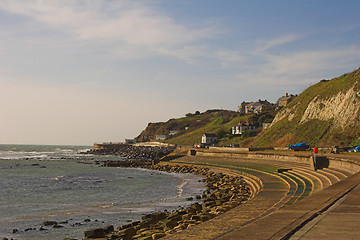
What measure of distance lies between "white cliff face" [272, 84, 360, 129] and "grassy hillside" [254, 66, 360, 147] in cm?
37

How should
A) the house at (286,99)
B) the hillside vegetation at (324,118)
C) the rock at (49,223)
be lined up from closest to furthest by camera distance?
the rock at (49,223) < the hillside vegetation at (324,118) < the house at (286,99)

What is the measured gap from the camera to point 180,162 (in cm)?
7575

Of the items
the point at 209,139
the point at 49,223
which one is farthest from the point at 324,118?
the point at 49,223

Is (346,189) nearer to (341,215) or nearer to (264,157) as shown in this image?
(341,215)

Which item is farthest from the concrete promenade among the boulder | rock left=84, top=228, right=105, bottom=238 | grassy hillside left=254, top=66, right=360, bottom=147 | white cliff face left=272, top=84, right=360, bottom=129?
white cliff face left=272, top=84, right=360, bottom=129

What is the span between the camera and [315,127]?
7619 centimetres

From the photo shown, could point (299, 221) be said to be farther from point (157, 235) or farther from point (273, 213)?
point (157, 235)

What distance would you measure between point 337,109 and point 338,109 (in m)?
0.63

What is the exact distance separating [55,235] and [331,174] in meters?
19.3

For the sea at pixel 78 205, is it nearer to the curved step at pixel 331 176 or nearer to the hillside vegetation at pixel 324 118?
the curved step at pixel 331 176

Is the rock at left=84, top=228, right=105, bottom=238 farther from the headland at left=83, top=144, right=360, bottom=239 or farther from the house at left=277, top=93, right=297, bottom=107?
the house at left=277, top=93, right=297, bottom=107

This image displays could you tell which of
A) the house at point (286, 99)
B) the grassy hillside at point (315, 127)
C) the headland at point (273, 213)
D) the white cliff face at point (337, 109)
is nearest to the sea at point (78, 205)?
the headland at point (273, 213)

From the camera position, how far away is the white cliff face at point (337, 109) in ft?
221

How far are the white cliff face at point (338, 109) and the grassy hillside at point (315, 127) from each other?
17.0 inches
